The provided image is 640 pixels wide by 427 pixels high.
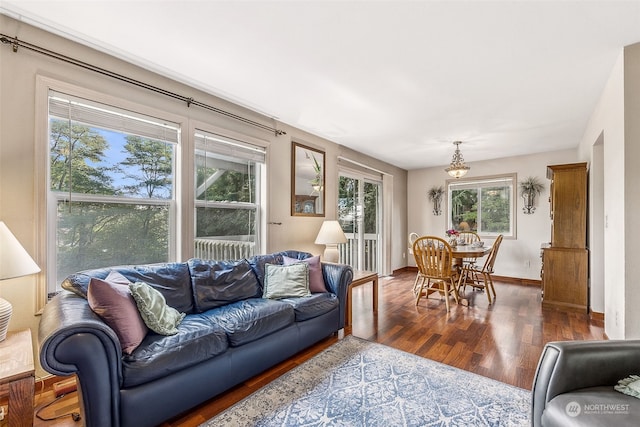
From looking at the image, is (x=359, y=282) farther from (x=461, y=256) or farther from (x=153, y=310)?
(x=153, y=310)

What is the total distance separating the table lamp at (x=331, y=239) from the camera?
3.85 metres

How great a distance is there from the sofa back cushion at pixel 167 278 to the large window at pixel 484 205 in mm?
5582

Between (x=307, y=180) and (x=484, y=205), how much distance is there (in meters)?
4.01

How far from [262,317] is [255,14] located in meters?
2.01

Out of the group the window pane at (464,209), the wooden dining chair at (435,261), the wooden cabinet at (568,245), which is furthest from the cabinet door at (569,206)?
the window pane at (464,209)

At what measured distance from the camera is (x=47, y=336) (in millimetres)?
1309

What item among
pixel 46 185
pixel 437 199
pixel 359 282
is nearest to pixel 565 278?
pixel 359 282

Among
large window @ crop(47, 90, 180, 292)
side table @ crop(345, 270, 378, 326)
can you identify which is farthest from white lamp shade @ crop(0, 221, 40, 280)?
side table @ crop(345, 270, 378, 326)

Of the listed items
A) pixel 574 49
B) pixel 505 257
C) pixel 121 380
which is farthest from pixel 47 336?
pixel 505 257

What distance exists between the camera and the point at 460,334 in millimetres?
2982

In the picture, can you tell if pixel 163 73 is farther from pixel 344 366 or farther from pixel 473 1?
pixel 344 366

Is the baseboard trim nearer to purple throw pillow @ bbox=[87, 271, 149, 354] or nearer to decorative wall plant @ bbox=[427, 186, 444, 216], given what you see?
decorative wall plant @ bbox=[427, 186, 444, 216]

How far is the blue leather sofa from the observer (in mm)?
1396

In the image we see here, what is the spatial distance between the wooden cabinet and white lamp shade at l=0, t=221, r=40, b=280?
205 inches
